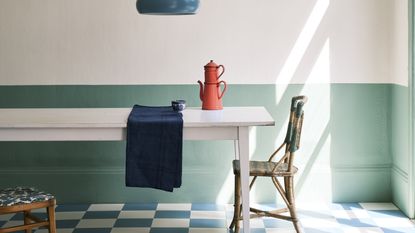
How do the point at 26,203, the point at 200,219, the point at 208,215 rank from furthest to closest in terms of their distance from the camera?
1. the point at 208,215
2. the point at 200,219
3. the point at 26,203

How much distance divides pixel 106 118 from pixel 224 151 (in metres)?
1.53

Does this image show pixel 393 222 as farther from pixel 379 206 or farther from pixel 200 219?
pixel 200 219

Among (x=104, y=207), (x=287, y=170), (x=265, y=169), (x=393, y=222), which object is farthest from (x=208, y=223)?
(x=393, y=222)

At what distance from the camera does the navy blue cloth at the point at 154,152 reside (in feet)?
13.9

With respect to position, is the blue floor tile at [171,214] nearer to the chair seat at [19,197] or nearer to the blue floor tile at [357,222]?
the blue floor tile at [357,222]

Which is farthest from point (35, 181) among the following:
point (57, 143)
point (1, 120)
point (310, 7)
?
point (310, 7)

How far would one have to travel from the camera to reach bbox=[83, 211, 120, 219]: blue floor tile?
5340 mm

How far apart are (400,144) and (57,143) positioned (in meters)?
2.75

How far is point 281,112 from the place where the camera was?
567 centimetres

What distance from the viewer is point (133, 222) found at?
17.0 feet

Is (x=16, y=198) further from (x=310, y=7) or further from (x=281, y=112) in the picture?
(x=310, y=7)

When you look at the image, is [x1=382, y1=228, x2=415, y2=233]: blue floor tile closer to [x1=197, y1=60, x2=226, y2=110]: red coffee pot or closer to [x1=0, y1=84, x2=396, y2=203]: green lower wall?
[x1=0, y1=84, x2=396, y2=203]: green lower wall

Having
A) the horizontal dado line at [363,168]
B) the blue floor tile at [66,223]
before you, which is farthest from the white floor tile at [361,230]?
the blue floor tile at [66,223]

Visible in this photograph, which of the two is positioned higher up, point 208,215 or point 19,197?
point 19,197
